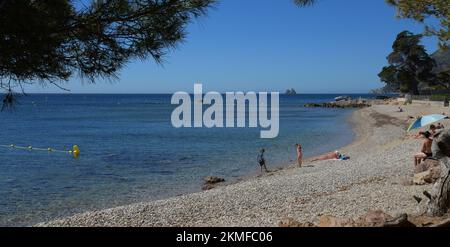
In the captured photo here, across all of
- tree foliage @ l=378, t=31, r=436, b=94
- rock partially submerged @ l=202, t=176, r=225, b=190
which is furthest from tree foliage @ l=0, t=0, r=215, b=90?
tree foliage @ l=378, t=31, r=436, b=94

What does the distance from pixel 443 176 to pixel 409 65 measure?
82.1 m

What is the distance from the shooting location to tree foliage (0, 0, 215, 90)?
4691 millimetres

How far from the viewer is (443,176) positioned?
7.13 metres

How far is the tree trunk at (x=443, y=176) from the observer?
7.01 metres

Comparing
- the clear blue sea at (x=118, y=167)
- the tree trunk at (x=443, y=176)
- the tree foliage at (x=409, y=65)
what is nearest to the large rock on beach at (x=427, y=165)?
the tree trunk at (x=443, y=176)

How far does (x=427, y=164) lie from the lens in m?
11.9

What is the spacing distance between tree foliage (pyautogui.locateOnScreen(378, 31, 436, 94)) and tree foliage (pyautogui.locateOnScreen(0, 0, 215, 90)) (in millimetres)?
81074

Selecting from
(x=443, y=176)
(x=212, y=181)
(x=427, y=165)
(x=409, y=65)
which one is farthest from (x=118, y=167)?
(x=409, y=65)

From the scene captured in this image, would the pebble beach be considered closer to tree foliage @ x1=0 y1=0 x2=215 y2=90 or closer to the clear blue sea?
the clear blue sea

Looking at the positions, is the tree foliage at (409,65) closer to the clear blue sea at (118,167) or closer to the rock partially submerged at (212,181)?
the clear blue sea at (118,167)

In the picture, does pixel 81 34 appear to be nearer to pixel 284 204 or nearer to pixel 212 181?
pixel 284 204
